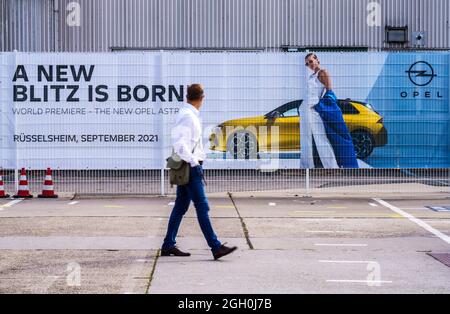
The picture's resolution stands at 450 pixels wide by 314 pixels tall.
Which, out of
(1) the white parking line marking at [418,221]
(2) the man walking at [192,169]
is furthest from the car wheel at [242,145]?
(2) the man walking at [192,169]

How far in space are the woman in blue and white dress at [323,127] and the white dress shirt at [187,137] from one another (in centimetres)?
655

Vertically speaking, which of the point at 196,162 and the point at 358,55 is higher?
the point at 358,55

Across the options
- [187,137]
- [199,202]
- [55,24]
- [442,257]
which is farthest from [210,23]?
[442,257]

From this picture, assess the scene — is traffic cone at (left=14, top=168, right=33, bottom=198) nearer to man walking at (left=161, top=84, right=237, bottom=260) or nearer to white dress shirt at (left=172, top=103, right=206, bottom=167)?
man walking at (left=161, top=84, right=237, bottom=260)

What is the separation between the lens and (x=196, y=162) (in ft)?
28.9

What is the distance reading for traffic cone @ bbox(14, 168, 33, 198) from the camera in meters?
15.1

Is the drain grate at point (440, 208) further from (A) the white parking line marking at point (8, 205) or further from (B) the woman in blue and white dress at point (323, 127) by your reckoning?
(A) the white parking line marking at point (8, 205)

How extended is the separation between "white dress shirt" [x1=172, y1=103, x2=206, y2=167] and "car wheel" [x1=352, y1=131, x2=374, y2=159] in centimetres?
685

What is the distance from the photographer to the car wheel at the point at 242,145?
15180mm

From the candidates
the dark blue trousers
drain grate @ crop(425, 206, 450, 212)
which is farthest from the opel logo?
the dark blue trousers

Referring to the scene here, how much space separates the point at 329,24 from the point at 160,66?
1026 centimetres
